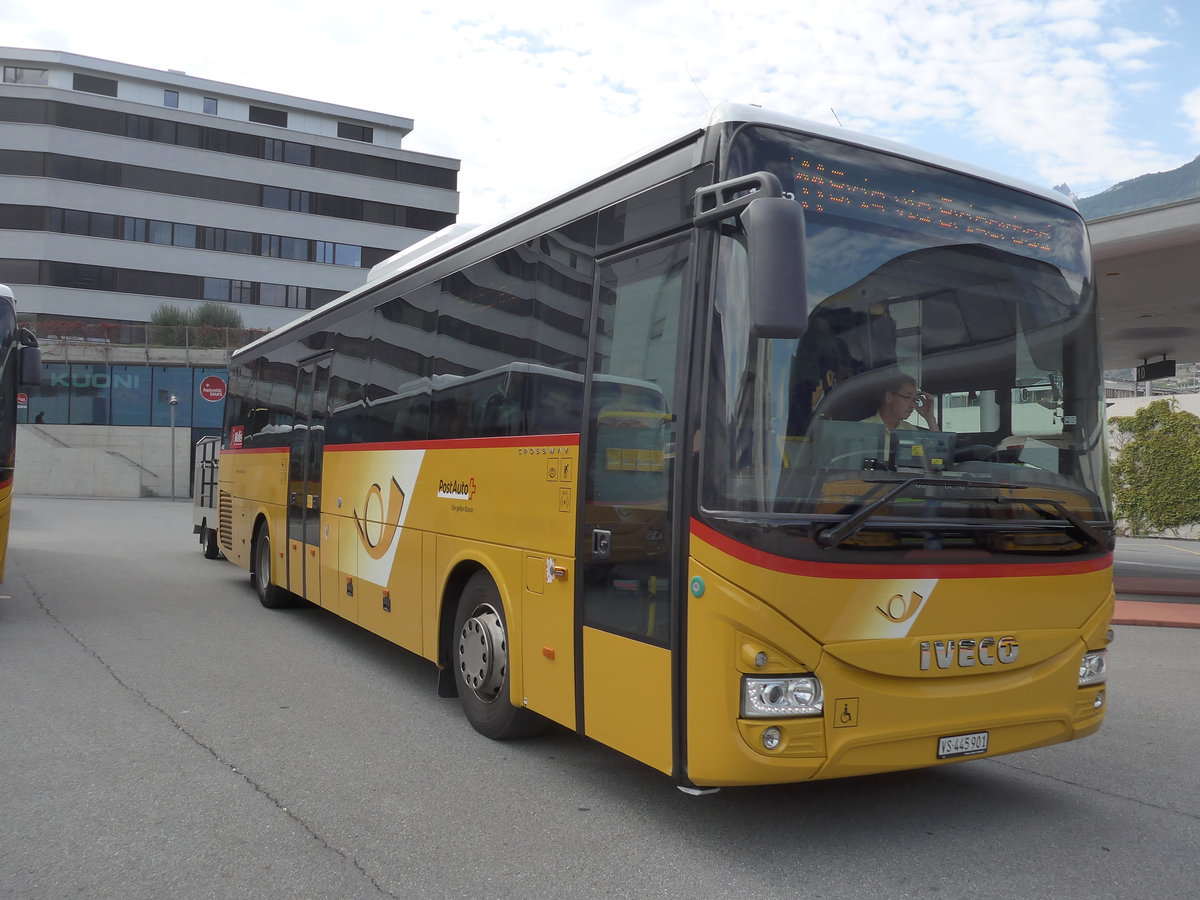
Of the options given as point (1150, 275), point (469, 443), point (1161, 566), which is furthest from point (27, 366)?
point (1161, 566)

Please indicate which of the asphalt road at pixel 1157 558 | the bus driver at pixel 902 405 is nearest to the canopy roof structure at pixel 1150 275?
the asphalt road at pixel 1157 558

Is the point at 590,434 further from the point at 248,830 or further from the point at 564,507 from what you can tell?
the point at 248,830

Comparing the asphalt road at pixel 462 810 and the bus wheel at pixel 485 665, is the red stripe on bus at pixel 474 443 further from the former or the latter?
the asphalt road at pixel 462 810

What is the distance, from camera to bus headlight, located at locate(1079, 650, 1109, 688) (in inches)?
195

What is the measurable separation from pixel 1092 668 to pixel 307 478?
7.22 meters

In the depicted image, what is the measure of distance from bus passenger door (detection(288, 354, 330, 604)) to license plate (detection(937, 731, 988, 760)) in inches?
260

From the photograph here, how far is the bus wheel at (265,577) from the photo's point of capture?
11.5 m

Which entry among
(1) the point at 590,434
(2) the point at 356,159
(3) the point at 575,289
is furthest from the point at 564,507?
(2) the point at 356,159

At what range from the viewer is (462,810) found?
4984 mm

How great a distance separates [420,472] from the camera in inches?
289

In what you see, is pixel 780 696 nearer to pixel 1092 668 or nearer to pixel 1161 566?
pixel 1092 668

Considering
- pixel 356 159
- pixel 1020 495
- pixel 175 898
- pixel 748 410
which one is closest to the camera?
pixel 175 898

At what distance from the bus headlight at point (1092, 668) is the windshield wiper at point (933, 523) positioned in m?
0.52

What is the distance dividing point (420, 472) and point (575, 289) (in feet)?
7.78
